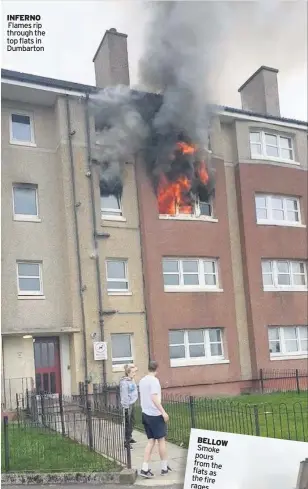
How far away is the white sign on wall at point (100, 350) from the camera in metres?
14.5

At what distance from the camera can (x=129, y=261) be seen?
15.7 meters

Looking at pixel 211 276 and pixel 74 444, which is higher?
pixel 211 276

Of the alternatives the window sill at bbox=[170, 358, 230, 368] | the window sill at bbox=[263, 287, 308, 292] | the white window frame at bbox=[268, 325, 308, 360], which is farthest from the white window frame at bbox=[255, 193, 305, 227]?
the window sill at bbox=[170, 358, 230, 368]

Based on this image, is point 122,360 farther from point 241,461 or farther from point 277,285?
point 241,461

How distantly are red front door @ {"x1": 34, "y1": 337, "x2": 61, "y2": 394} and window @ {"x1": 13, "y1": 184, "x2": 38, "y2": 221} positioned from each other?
3079 millimetres

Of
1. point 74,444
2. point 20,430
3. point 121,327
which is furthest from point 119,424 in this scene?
point 121,327

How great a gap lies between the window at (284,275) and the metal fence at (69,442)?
9.10 meters

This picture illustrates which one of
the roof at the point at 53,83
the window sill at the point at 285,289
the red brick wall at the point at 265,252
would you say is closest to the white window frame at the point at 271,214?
the red brick wall at the point at 265,252

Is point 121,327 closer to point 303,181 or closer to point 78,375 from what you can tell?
point 78,375

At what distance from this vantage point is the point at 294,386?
1722 cm

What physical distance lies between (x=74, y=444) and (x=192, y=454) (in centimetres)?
442

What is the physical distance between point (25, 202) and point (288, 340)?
861 centimetres

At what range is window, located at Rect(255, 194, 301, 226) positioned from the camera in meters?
18.2

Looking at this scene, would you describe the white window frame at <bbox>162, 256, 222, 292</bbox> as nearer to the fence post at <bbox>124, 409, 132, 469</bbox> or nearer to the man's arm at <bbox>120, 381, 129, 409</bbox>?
the man's arm at <bbox>120, 381, 129, 409</bbox>
